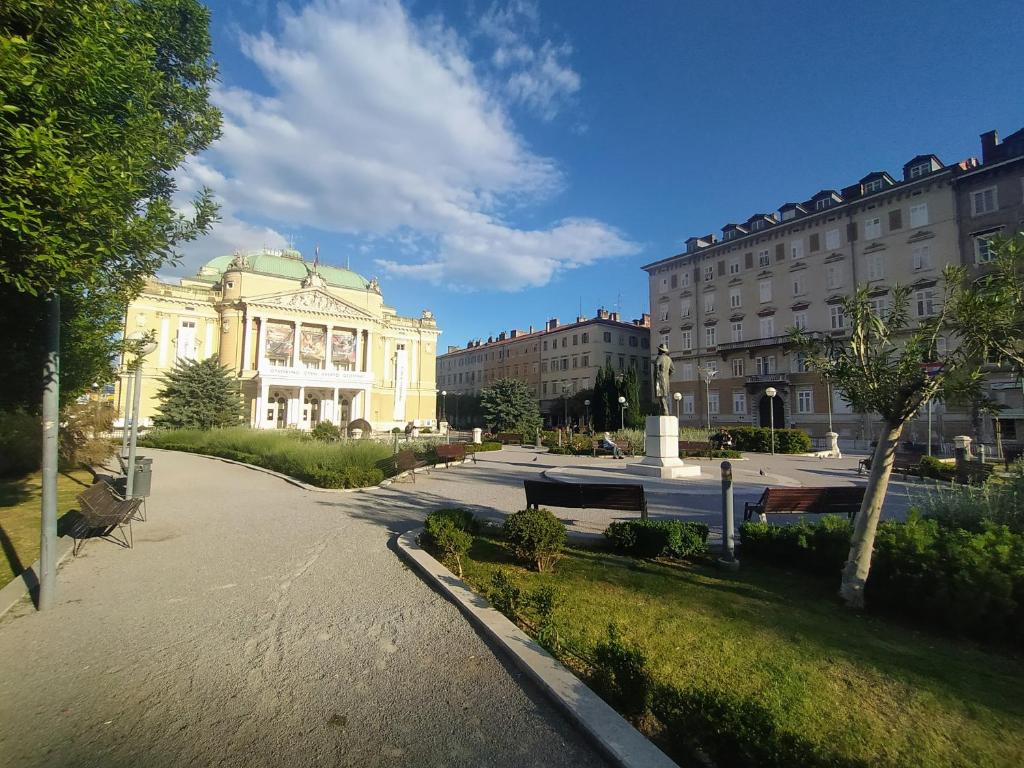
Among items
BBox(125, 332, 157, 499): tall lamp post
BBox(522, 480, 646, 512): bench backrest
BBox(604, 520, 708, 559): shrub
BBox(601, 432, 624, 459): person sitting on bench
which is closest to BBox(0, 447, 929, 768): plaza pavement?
BBox(522, 480, 646, 512): bench backrest

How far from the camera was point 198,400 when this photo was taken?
115ft

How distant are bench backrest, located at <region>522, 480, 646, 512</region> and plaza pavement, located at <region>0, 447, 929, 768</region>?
2467mm

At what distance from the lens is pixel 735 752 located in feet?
8.75

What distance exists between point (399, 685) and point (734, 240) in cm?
5193

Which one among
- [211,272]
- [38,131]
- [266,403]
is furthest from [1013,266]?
[211,272]

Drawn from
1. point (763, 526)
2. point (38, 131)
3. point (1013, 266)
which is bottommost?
point (763, 526)

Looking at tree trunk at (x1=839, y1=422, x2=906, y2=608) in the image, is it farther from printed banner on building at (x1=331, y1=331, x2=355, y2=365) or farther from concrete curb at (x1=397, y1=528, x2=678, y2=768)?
printed banner on building at (x1=331, y1=331, x2=355, y2=365)

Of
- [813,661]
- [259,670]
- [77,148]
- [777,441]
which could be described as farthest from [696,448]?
[77,148]

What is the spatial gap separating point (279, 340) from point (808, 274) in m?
52.0

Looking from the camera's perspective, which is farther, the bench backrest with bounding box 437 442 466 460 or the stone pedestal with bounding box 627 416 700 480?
the bench backrest with bounding box 437 442 466 460

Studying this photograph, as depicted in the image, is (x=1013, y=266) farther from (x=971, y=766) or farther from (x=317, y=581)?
(x=317, y=581)

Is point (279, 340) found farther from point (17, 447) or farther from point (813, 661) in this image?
point (813, 661)

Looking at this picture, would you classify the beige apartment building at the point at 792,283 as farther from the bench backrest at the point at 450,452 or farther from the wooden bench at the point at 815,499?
the wooden bench at the point at 815,499

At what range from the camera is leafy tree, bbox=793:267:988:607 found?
4707mm
